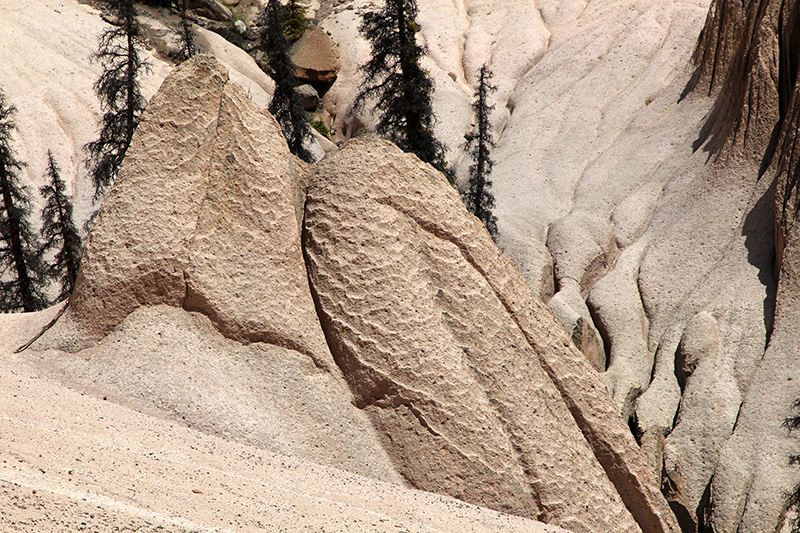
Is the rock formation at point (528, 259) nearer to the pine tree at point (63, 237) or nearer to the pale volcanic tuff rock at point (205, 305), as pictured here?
the pale volcanic tuff rock at point (205, 305)

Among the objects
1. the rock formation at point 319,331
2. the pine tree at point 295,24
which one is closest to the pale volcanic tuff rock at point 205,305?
the rock formation at point 319,331

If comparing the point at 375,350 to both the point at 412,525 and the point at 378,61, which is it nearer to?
the point at 412,525

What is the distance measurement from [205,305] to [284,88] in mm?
18567

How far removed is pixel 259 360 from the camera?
8.98 metres

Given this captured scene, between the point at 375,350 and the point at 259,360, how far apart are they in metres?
1.28

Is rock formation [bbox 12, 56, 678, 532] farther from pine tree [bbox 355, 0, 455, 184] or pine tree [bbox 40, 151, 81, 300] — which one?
pine tree [bbox 355, 0, 455, 184]

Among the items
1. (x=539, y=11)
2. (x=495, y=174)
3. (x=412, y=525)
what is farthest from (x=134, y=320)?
(x=539, y=11)

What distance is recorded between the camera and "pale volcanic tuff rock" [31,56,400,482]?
8633mm

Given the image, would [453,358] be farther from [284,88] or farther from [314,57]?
[314,57]

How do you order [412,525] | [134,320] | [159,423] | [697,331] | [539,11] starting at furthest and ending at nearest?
[539,11] → [697,331] → [134,320] → [159,423] → [412,525]

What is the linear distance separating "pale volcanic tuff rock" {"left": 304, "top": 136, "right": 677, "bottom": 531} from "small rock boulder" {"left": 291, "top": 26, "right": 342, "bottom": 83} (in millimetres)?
29094

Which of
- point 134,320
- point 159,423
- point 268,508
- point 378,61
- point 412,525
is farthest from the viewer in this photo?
point 378,61

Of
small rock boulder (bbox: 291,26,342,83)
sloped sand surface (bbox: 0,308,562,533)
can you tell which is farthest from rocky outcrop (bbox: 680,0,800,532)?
small rock boulder (bbox: 291,26,342,83)

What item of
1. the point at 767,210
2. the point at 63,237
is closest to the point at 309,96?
the point at 63,237
